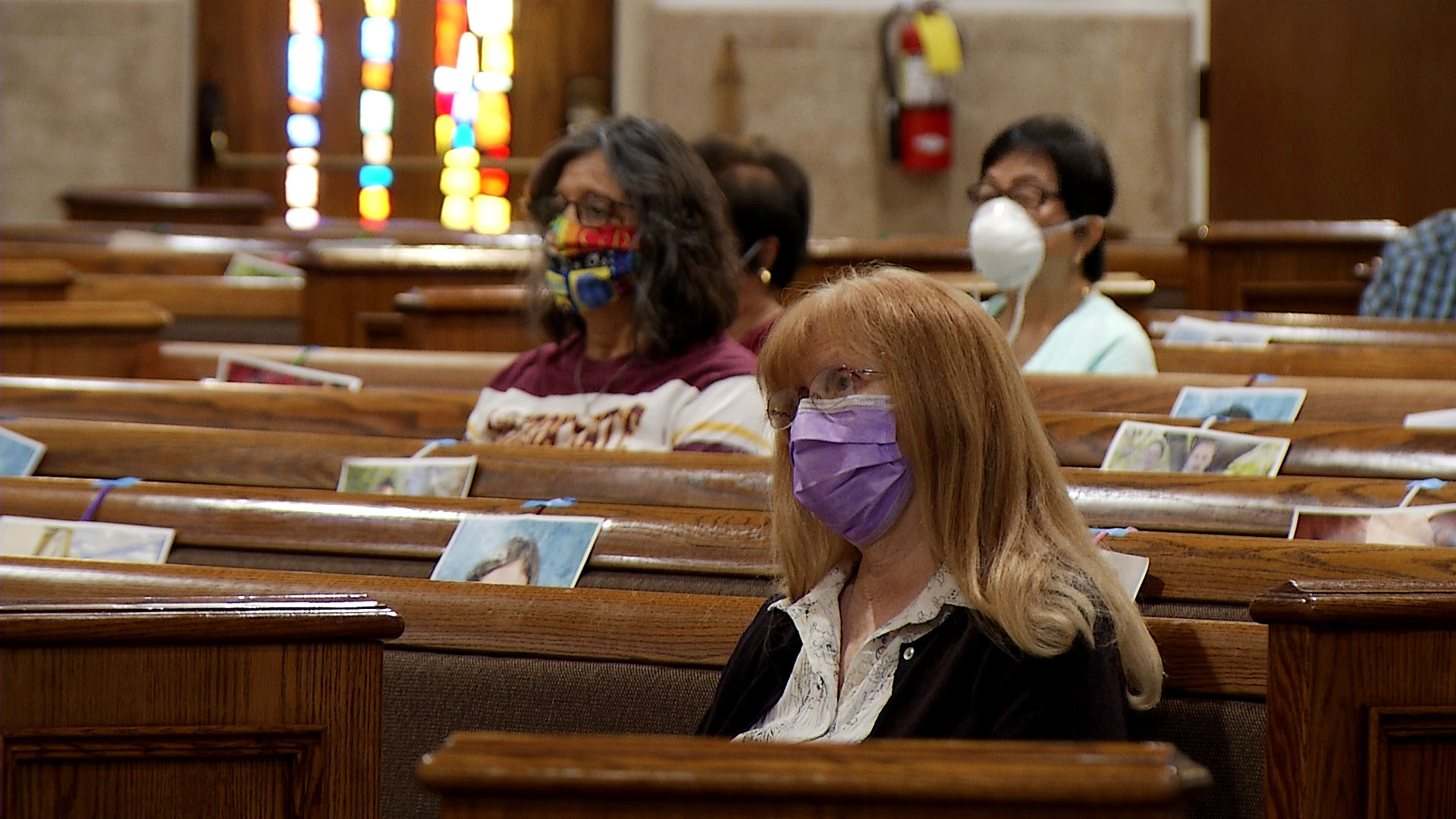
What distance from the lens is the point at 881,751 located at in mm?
1055

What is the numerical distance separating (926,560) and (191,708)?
693 millimetres

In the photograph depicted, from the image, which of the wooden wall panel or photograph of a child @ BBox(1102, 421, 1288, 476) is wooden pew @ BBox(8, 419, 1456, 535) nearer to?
photograph of a child @ BBox(1102, 421, 1288, 476)

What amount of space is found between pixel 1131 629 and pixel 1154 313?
2947 mm

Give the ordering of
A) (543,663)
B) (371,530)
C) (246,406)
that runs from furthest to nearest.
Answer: (246,406) < (371,530) < (543,663)

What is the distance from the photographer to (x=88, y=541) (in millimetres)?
2279

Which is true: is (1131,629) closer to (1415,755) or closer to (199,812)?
(1415,755)

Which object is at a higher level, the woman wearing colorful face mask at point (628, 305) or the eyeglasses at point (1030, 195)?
the eyeglasses at point (1030, 195)

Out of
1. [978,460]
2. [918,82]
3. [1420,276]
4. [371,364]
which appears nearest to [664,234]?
[371,364]

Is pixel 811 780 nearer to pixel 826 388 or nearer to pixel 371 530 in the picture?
pixel 826 388

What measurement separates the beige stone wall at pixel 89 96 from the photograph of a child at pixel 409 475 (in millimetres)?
6050

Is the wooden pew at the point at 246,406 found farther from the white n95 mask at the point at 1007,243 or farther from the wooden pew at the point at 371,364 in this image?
the white n95 mask at the point at 1007,243

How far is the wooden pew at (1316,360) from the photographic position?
3.36 m

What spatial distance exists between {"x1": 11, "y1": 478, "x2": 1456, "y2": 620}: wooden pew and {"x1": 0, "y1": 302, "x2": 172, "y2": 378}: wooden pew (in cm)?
146

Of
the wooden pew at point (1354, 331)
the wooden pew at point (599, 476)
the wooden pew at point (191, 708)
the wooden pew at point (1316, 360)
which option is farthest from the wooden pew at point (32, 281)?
the wooden pew at point (191, 708)
